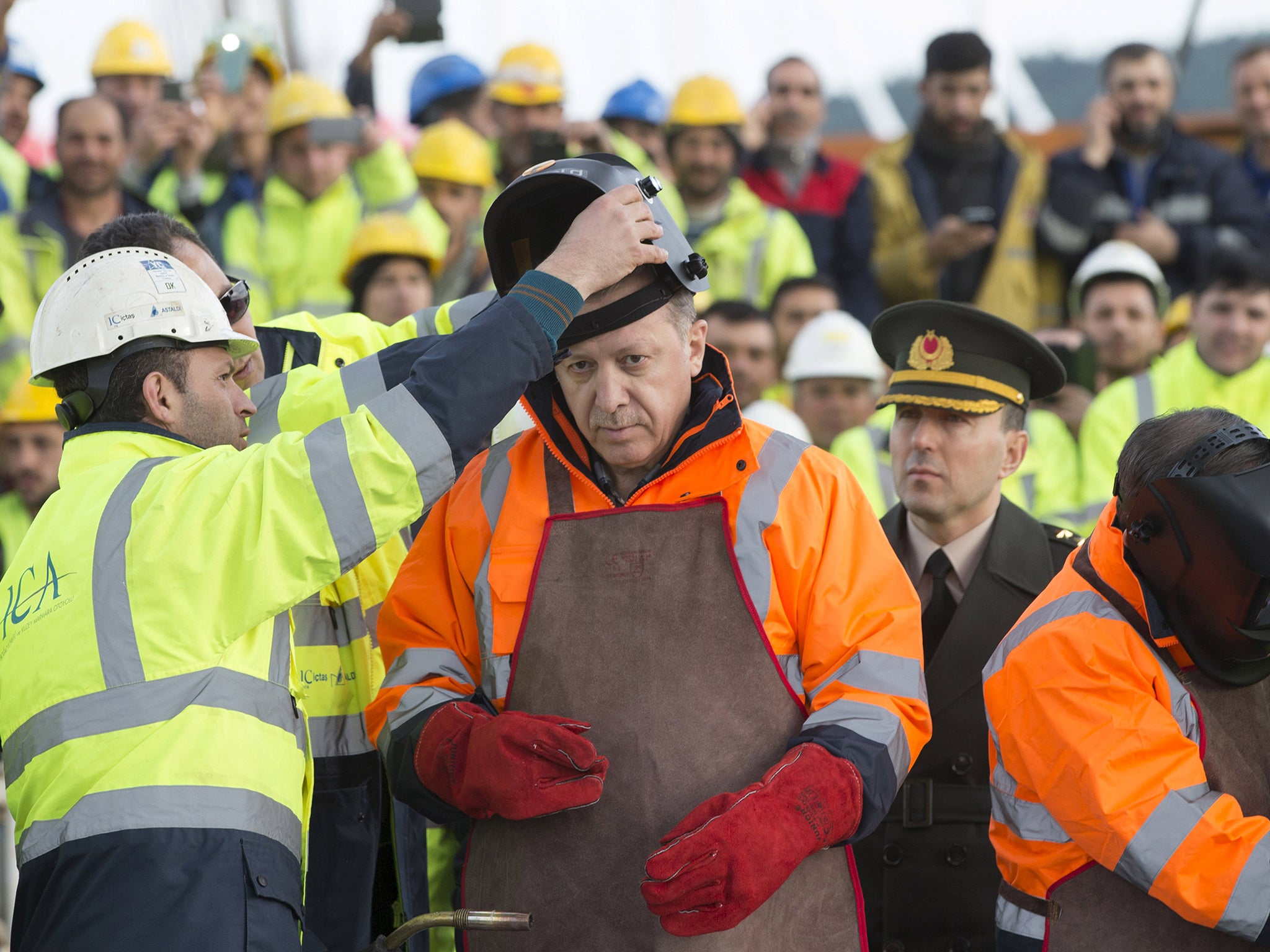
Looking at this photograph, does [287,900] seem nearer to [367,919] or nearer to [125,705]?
[125,705]

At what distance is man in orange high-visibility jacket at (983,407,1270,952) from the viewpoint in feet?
8.65

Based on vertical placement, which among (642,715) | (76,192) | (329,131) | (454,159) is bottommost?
(642,715)

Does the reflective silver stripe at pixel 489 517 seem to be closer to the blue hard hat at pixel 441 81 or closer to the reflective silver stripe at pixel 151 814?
the reflective silver stripe at pixel 151 814

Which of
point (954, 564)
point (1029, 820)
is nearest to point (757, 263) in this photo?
point (954, 564)

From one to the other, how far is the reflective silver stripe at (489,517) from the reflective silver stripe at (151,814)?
0.56m

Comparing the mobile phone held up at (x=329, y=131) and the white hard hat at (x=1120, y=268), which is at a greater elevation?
the mobile phone held up at (x=329, y=131)

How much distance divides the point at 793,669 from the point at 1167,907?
2.72 ft

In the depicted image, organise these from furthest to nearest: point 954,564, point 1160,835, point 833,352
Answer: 1. point 833,352
2. point 954,564
3. point 1160,835

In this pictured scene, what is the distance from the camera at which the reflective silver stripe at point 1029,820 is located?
287 cm

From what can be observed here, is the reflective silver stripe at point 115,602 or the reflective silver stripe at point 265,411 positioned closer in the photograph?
the reflective silver stripe at point 115,602

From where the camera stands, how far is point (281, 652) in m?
2.79

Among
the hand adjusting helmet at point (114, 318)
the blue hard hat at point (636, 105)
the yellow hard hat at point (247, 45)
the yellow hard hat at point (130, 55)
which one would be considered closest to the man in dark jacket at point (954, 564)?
the hand adjusting helmet at point (114, 318)

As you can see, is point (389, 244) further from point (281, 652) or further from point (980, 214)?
point (281, 652)

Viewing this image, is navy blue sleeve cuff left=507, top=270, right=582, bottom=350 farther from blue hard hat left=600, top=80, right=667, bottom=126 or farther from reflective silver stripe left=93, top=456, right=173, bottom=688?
blue hard hat left=600, top=80, right=667, bottom=126
